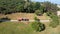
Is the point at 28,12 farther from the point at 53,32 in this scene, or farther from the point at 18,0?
the point at 53,32

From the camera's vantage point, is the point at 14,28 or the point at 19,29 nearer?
the point at 19,29

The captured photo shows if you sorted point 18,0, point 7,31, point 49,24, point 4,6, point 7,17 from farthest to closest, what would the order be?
point 18,0 → point 4,6 → point 7,17 → point 49,24 → point 7,31

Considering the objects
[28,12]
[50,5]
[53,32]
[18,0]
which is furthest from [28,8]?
[53,32]

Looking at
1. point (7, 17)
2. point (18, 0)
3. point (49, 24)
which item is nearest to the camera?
point (49, 24)

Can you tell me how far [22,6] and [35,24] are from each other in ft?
63.9

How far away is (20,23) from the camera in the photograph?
44.1 m

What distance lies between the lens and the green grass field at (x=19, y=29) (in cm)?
3960

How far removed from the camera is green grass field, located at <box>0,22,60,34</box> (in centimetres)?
3960

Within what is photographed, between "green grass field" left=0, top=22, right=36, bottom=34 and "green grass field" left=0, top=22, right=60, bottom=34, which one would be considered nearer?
"green grass field" left=0, top=22, right=36, bottom=34

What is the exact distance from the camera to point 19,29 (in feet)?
135

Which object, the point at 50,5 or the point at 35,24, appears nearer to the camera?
the point at 35,24

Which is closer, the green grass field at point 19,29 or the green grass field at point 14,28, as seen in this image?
the green grass field at point 14,28

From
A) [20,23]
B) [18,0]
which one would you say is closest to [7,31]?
[20,23]

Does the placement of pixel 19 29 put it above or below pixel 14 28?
below
